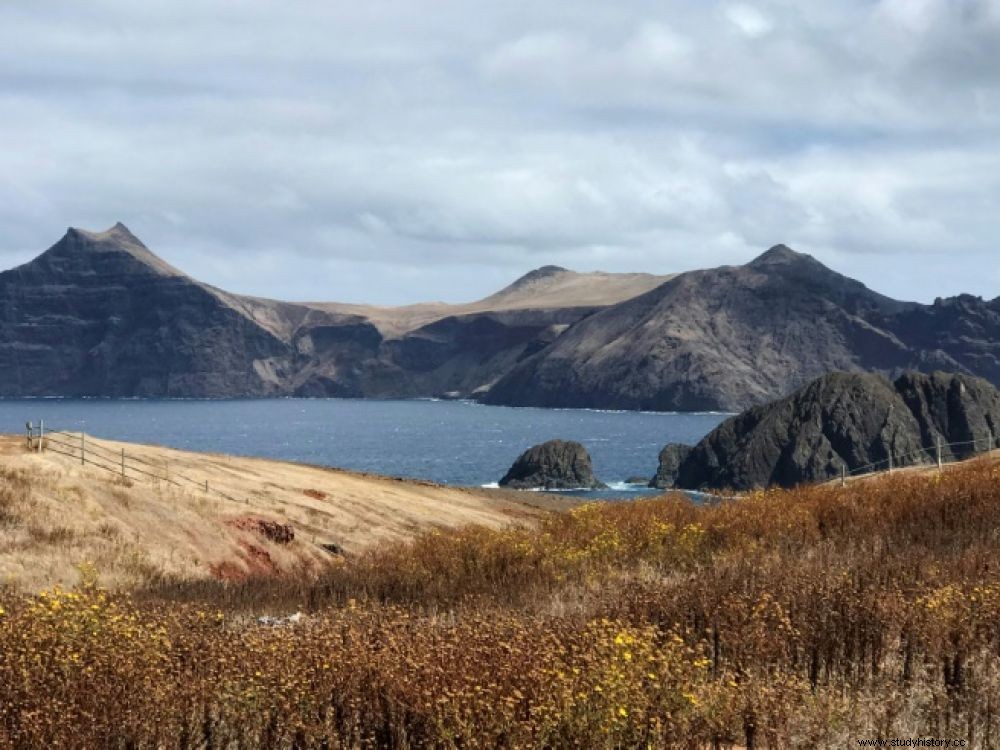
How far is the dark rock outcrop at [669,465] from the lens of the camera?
107 m

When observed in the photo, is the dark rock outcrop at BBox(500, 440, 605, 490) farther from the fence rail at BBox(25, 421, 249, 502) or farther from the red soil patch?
the red soil patch

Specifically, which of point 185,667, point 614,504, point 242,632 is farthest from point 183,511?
point 185,667

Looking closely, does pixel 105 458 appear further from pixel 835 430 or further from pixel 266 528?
pixel 835 430

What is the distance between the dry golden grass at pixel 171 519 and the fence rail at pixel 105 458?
0.21 m

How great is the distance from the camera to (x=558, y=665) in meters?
9.10

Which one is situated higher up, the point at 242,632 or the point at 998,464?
the point at 998,464

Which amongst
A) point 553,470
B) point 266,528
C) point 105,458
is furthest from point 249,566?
point 553,470

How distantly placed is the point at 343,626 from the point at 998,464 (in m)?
19.6

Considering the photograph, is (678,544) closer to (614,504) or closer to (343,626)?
(614,504)

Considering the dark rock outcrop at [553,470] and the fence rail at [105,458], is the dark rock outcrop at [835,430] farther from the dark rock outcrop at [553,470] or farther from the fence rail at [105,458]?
the fence rail at [105,458]

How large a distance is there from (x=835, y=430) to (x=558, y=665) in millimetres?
99099

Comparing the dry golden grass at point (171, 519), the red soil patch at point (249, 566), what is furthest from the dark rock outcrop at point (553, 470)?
the red soil patch at point (249, 566)

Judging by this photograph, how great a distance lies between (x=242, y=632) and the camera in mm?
11867

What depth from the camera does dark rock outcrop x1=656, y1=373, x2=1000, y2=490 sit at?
10056cm
